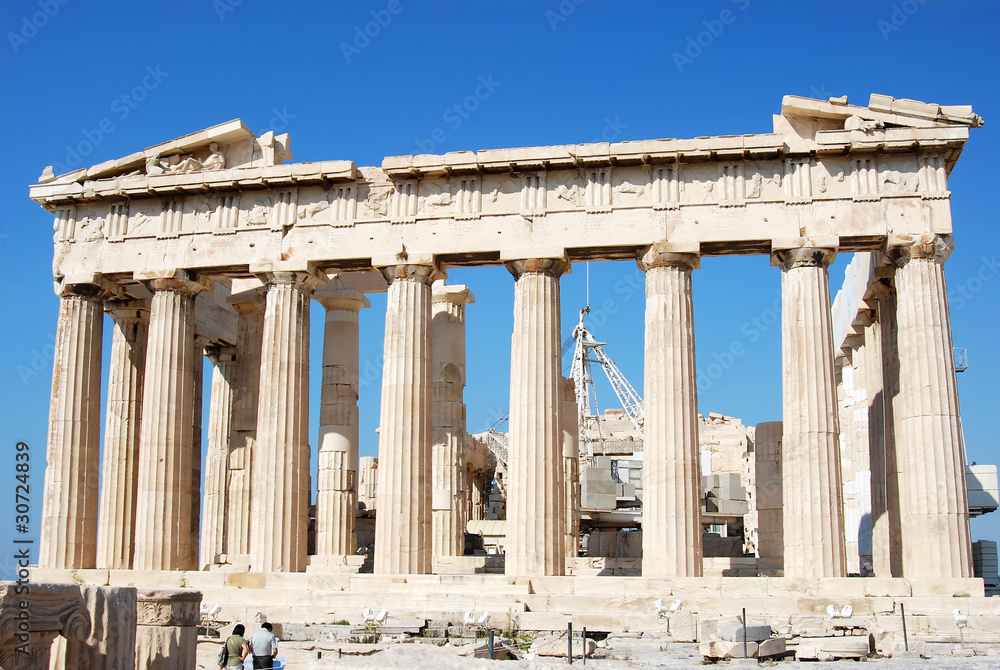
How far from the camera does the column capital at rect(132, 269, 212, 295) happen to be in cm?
3200

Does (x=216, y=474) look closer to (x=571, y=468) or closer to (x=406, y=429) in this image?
(x=406, y=429)

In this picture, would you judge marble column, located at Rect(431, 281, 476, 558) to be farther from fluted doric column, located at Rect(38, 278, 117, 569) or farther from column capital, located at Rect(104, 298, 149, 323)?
fluted doric column, located at Rect(38, 278, 117, 569)

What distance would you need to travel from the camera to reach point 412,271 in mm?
30250

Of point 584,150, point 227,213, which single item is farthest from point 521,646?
point 227,213

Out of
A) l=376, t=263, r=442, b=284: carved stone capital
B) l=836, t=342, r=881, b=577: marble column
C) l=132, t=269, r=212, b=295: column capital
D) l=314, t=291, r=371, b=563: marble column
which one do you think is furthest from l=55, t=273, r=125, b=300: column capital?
l=836, t=342, r=881, b=577: marble column

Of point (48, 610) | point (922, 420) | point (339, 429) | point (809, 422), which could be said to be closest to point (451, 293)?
point (339, 429)

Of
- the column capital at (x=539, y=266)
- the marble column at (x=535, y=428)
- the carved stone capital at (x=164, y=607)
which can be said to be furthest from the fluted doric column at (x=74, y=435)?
the carved stone capital at (x=164, y=607)

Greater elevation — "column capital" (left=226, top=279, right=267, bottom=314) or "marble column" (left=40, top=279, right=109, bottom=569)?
"column capital" (left=226, top=279, right=267, bottom=314)

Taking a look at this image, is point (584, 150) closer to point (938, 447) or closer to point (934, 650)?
point (938, 447)

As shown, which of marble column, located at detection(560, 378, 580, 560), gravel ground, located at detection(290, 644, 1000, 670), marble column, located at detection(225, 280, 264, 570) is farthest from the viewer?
marble column, located at detection(225, 280, 264, 570)

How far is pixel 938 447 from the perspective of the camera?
1060 inches

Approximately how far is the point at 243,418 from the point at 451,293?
7.76m

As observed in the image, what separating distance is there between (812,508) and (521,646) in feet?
30.5

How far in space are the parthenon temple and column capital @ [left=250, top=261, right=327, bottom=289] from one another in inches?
2.4
